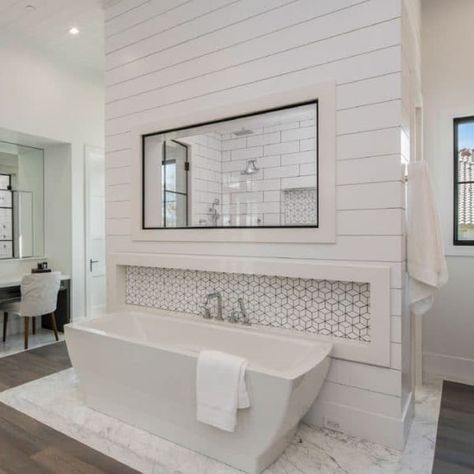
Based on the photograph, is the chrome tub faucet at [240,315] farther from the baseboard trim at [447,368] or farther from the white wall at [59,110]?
the white wall at [59,110]

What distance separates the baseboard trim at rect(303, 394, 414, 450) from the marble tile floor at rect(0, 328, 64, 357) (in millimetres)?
3121

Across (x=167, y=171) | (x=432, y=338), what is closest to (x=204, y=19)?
(x=167, y=171)

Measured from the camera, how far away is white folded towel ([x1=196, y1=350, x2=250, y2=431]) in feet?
6.17

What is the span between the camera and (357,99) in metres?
2.20

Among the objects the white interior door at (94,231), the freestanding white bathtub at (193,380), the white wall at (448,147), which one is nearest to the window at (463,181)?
the white wall at (448,147)

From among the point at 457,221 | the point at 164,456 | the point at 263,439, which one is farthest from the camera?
the point at 457,221

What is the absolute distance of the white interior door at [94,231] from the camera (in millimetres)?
4859

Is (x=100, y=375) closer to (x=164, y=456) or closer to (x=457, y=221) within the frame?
(x=164, y=456)

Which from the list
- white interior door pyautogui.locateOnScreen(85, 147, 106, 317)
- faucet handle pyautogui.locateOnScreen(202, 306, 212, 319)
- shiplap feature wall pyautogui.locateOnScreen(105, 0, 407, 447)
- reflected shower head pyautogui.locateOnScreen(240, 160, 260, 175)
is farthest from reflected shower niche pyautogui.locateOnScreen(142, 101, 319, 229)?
white interior door pyautogui.locateOnScreen(85, 147, 106, 317)

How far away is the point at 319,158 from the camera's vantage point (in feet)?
7.67

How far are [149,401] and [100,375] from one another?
458mm

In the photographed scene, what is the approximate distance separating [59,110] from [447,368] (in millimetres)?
4888

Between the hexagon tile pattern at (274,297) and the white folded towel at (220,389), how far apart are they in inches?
27.5

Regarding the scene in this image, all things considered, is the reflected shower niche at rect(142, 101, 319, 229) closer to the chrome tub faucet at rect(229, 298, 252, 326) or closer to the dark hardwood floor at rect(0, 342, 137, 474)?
the chrome tub faucet at rect(229, 298, 252, 326)
